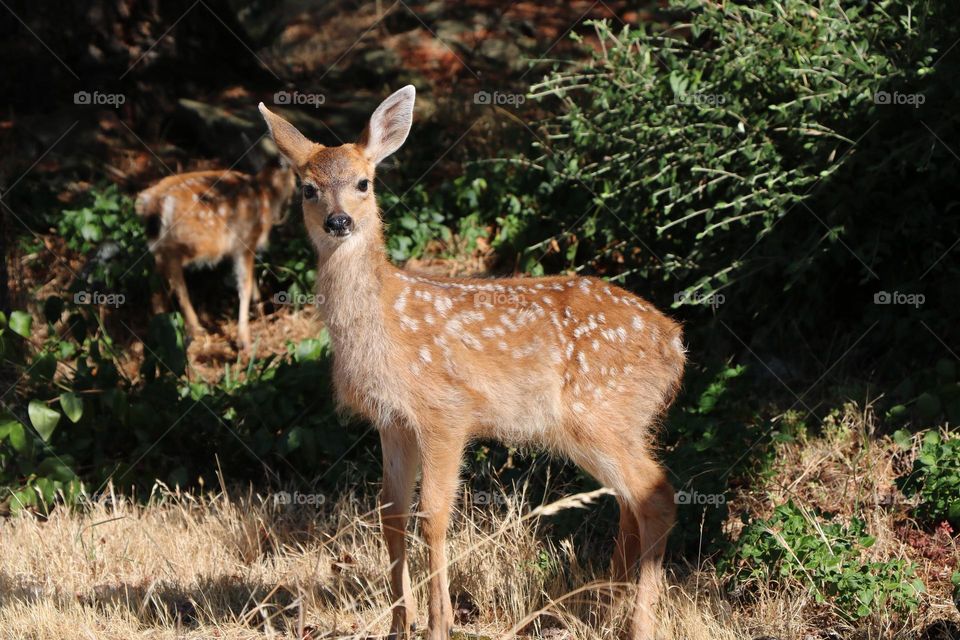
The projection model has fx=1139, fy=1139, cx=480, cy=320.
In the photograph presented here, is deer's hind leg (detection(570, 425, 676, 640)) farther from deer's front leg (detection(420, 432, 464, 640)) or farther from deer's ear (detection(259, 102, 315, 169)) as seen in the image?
deer's ear (detection(259, 102, 315, 169))

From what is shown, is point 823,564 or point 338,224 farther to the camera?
point 338,224

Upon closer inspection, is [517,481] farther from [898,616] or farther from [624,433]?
[898,616]

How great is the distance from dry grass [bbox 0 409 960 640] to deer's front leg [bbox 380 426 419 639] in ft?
0.43

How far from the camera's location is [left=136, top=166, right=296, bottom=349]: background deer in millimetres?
9578

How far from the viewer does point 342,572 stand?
18.8 feet

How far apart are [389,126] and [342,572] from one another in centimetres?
232

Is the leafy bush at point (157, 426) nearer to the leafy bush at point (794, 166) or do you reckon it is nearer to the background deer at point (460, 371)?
the background deer at point (460, 371)

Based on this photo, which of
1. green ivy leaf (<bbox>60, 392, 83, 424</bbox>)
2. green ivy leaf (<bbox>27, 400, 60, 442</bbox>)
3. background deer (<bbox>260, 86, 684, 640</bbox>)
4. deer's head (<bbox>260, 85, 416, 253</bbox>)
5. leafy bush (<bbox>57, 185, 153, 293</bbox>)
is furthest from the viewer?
leafy bush (<bbox>57, 185, 153, 293</bbox>)

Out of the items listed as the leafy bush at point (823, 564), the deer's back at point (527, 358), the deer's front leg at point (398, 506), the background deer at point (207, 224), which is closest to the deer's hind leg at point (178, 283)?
the background deer at point (207, 224)

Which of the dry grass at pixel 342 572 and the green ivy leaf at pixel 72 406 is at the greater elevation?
the green ivy leaf at pixel 72 406

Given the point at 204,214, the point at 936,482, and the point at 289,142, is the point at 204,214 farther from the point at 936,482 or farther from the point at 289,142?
the point at 936,482

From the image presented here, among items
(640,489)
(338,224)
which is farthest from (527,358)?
(338,224)

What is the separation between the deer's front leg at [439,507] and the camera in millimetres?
5164

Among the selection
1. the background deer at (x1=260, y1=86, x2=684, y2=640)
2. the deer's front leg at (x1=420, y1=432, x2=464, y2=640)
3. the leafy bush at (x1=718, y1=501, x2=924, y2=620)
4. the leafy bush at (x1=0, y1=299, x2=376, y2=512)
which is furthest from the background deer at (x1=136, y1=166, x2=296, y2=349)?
the leafy bush at (x1=718, y1=501, x2=924, y2=620)
